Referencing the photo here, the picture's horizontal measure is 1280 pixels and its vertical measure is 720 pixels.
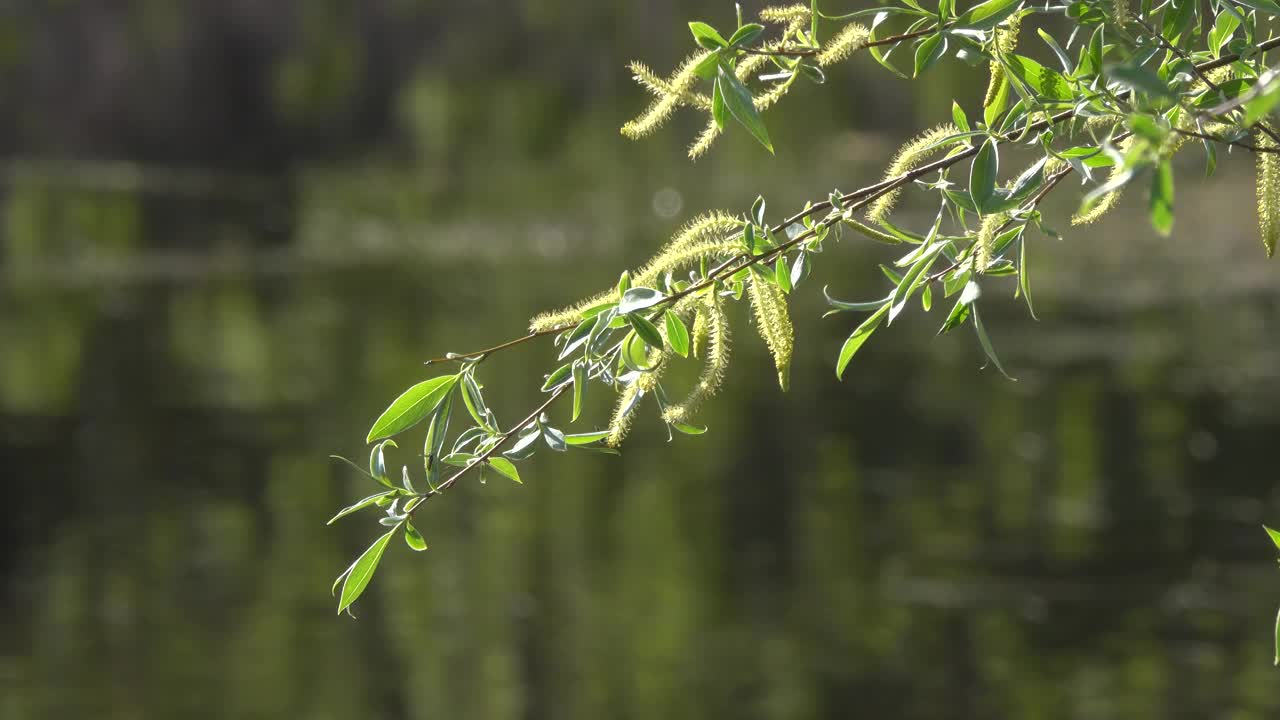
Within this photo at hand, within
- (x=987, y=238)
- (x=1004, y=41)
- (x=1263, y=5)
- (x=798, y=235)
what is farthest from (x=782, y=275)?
(x=1263, y=5)

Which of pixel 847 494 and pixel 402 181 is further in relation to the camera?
pixel 402 181

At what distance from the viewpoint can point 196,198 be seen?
1795 centimetres

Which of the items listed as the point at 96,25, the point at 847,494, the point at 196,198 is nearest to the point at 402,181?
the point at 196,198

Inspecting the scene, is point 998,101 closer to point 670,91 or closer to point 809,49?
point 809,49

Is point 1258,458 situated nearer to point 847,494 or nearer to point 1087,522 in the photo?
point 1087,522

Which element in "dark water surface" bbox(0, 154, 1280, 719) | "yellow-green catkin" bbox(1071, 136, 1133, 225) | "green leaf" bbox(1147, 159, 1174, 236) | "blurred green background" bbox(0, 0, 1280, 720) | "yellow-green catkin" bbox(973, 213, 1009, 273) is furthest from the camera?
"blurred green background" bbox(0, 0, 1280, 720)

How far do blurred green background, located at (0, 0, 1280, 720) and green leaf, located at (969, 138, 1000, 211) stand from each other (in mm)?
5427

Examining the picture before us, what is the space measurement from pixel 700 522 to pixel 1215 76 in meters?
7.66

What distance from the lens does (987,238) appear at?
45.2 inches

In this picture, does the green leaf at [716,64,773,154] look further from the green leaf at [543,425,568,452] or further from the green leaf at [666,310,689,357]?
the green leaf at [543,425,568,452]

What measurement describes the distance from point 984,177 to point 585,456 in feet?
31.3

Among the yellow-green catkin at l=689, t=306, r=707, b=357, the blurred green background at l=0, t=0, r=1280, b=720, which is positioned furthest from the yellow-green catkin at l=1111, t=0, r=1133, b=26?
the blurred green background at l=0, t=0, r=1280, b=720

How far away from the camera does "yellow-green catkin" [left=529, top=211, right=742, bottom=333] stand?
1113 mm

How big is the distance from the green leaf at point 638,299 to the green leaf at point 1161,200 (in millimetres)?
371
